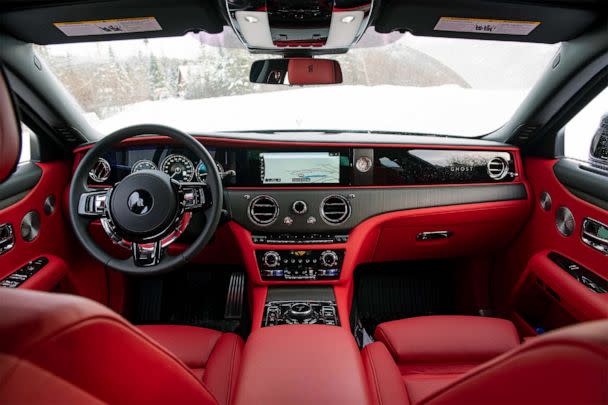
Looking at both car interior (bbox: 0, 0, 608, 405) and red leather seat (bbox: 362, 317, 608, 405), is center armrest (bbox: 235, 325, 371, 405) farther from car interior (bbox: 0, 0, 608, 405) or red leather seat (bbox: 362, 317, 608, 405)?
red leather seat (bbox: 362, 317, 608, 405)

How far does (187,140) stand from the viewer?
190 centimetres

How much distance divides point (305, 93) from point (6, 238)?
1787 millimetres

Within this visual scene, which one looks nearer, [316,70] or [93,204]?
[93,204]

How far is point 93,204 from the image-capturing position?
195 centimetres

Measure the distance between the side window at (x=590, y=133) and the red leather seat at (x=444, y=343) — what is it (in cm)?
101

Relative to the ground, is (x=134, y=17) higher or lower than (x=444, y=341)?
higher

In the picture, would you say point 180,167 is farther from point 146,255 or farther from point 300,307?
point 300,307

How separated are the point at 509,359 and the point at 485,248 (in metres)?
2.39

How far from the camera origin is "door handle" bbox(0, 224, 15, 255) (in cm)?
199

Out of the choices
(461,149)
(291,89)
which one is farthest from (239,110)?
(461,149)

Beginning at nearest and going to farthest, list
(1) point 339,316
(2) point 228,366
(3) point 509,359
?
(3) point 509,359
(2) point 228,366
(1) point 339,316

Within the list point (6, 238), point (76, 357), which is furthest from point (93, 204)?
point (76, 357)

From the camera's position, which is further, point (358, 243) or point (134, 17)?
point (358, 243)

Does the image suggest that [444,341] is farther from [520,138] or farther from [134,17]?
[134,17]
